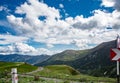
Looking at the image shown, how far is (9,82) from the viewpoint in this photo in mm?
27422

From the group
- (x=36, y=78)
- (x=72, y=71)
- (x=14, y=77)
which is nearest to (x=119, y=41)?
(x=14, y=77)

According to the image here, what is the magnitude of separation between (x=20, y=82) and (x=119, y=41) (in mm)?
15834

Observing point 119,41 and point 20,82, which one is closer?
point 119,41

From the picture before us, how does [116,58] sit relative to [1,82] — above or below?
above

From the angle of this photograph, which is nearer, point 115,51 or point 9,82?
point 115,51

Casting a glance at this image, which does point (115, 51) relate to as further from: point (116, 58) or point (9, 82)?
point (9, 82)

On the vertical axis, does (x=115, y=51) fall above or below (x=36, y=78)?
above

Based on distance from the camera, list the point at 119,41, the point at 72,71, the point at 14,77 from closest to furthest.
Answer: the point at 119,41 → the point at 14,77 → the point at 72,71

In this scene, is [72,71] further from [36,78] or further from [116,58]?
[116,58]

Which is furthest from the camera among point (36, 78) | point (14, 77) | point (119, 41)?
point (36, 78)

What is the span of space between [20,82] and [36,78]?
6.11 m

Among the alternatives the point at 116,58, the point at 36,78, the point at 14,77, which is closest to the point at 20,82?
the point at 36,78

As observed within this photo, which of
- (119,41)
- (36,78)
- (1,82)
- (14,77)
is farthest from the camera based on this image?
(36,78)

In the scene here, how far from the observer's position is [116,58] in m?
15.9
